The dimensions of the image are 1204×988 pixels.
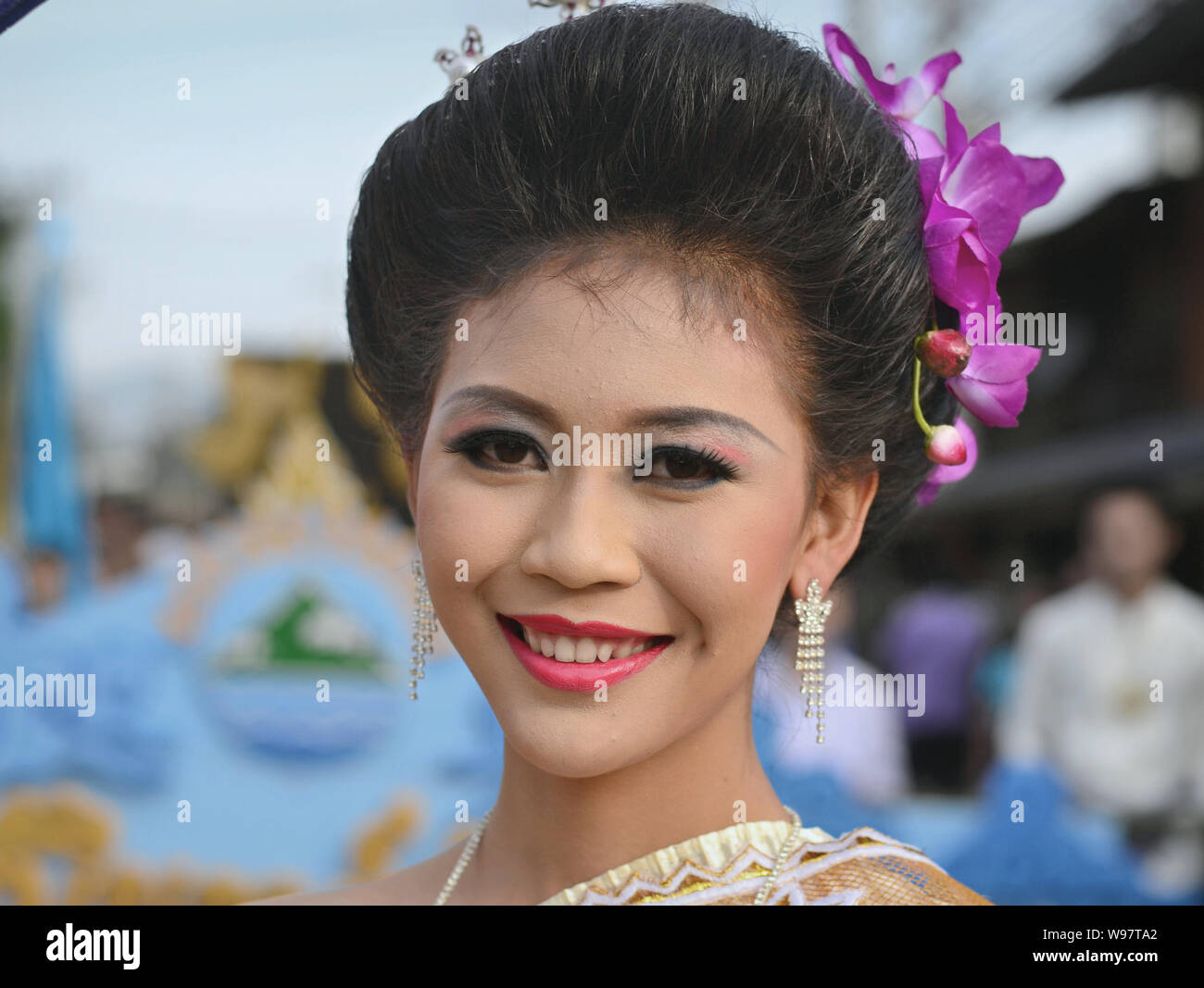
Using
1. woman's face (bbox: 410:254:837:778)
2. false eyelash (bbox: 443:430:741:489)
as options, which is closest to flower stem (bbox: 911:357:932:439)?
woman's face (bbox: 410:254:837:778)

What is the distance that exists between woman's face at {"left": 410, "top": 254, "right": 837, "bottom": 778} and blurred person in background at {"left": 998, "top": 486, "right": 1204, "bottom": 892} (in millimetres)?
2654

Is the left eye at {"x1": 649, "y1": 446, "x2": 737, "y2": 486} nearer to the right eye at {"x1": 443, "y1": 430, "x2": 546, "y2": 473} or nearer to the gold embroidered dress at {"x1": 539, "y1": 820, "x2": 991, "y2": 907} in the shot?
the right eye at {"x1": 443, "y1": 430, "x2": 546, "y2": 473}

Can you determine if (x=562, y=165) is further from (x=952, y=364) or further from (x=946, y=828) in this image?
(x=946, y=828)

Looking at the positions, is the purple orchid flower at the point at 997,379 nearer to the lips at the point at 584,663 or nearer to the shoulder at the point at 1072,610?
the lips at the point at 584,663

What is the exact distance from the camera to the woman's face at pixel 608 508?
53.3 inches

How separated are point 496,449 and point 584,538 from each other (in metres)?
0.19

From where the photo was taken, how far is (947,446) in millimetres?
1562

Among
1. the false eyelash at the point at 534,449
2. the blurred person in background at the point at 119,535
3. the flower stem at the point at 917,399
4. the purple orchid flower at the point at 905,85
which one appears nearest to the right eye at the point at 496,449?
the false eyelash at the point at 534,449

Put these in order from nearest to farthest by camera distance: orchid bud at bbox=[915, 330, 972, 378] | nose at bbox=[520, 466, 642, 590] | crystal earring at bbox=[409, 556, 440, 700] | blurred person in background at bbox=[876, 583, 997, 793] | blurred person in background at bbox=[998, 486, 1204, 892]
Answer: nose at bbox=[520, 466, 642, 590] → orchid bud at bbox=[915, 330, 972, 378] → crystal earring at bbox=[409, 556, 440, 700] → blurred person in background at bbox=[998, 486, 1204, 892] → blurred person in background at bbox=[876, 583, 997, 793]

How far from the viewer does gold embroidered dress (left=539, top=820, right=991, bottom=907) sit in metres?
1.46

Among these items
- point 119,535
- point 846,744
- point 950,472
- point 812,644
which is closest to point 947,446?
point 950,472

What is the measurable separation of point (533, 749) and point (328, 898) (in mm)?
594

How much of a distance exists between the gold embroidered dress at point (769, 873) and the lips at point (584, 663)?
0.98 ft
